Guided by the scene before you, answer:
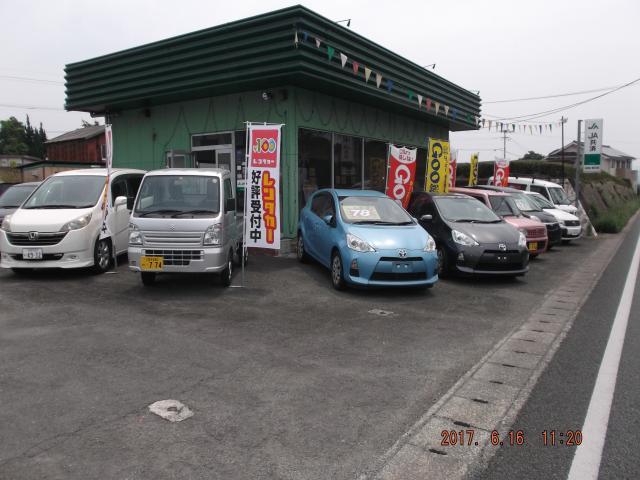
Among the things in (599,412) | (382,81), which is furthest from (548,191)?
(599,412)

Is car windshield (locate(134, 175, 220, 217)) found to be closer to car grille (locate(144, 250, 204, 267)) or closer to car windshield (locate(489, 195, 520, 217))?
car grille (locate(144, 250, 204, 267))

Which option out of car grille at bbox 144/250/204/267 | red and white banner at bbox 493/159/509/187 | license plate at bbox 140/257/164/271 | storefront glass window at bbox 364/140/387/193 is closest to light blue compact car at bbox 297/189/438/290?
car grille at bbox 144/250/204/267

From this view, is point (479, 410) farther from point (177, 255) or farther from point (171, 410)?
point (177, 255)

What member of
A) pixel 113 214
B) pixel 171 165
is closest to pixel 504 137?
pixel 171 165

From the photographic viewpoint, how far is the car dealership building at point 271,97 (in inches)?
396

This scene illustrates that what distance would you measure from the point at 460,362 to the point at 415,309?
2031mm

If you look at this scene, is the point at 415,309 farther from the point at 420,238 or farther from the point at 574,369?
the point at 574,369

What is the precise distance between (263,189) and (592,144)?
16.6 m

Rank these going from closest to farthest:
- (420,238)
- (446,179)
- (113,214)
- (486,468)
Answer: (486,468) → (420,238) → (113,214) → (446,179)

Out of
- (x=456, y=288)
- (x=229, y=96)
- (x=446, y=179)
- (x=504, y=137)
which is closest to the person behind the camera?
(x=456, y=288)

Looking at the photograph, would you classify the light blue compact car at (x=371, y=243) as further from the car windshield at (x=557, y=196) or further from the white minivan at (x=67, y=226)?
the car windshield at (x=557, y=196)

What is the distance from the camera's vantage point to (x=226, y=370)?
14.0ft

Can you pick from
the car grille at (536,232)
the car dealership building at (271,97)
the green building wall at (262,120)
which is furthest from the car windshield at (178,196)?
the car grille at (536,232)

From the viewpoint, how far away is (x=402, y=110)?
1438cm
